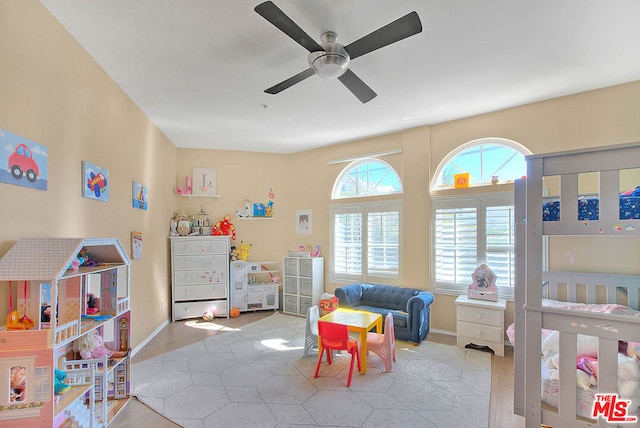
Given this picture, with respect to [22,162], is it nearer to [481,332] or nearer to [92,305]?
[92,305]

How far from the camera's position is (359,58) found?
290 centimetres

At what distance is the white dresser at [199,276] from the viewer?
17.4 feet

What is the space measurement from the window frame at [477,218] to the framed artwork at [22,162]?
446 centimetres

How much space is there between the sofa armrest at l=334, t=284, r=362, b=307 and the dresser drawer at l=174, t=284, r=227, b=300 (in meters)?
2.11

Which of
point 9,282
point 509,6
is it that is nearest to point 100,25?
point 9,282

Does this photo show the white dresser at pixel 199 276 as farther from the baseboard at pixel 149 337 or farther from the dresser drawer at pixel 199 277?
the baseboard at pixel 149 337

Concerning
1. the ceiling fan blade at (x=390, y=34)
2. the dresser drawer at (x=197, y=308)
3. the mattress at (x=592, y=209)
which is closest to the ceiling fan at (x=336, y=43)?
the ceiling fan blade at (x=390, y=34)

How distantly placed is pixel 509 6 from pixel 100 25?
9.96 feet

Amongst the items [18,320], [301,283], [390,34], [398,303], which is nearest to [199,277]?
[301,283]

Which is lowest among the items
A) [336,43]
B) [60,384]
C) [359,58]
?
[60,384]

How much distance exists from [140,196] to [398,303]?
388 centimetres

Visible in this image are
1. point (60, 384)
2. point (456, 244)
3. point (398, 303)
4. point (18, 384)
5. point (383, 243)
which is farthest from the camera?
point (383, 243)

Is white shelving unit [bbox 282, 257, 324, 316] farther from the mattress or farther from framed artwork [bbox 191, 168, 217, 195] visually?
the mattress

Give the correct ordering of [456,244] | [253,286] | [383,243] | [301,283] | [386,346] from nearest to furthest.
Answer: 1. [386,346]
2. [456,244]
3. [383,243]
4. [301,283]
5. [253,286]
